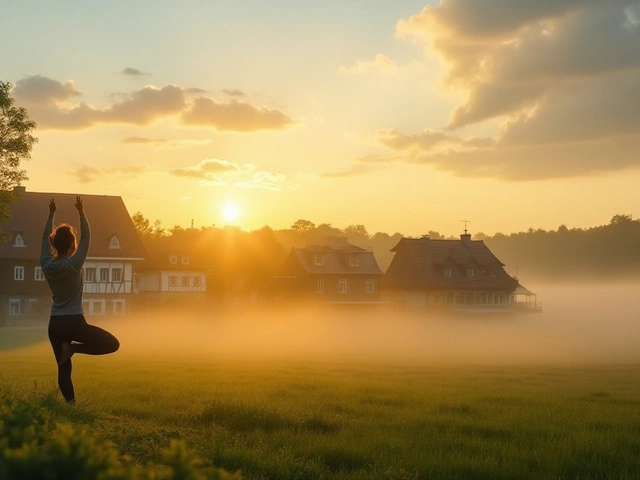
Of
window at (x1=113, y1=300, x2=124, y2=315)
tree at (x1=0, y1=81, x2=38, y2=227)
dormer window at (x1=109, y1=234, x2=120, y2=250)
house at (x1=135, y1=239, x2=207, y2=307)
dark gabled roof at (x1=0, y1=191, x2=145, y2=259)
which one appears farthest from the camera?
house at (x1=135, y1=239, x2=207, y2=307)

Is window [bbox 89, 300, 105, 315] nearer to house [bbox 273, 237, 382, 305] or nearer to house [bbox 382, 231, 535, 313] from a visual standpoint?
house [bbox 273, 237, 382, 305]

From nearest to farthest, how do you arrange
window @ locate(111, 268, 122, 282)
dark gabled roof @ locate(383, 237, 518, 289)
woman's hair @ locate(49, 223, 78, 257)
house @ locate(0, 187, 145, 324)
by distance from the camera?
1. woman's hair @ locate(49, 223, 78, 257)
2. house @ locate(0, 187, 145, 324)
3. window @ locate(111, 268, 122, 282)
4. dark gabled roof @ locate(383, 237, 518, 289)

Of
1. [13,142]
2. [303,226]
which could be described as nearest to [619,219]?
[303,226]

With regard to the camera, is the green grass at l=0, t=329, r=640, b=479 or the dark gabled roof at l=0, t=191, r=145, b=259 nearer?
A: the green grass at l=0, t=329, r=640, b=479

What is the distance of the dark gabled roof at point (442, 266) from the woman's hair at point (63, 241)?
85.1 m

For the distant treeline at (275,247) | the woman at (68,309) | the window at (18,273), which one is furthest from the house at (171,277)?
the woman at (68,309)

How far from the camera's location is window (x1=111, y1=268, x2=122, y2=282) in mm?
76938

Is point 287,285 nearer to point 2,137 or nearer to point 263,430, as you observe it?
point 2,137

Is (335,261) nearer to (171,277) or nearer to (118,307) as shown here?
(171,277)

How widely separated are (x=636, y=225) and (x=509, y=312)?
98940mm

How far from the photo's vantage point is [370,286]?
314 feet

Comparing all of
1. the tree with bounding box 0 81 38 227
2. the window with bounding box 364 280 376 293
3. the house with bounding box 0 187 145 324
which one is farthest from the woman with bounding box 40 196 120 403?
the window with bounding box 364 280 376 293

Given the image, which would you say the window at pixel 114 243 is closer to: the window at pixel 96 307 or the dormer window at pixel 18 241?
the window at pixel 96 307

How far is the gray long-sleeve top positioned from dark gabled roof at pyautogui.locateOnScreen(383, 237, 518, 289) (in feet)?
280
